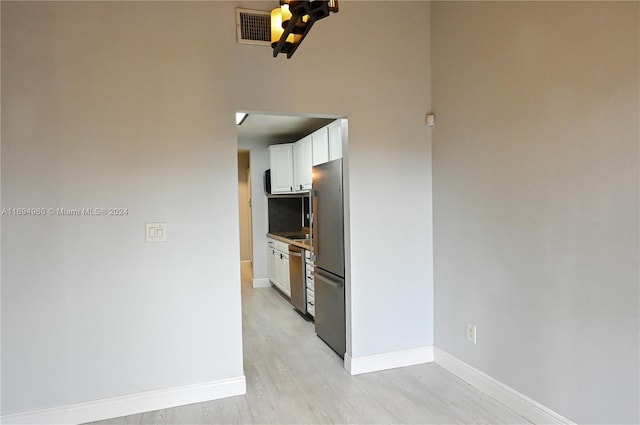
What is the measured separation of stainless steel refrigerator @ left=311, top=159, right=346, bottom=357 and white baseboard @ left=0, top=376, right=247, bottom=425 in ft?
3.14

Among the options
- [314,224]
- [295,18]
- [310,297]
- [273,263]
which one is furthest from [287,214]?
[295,18]

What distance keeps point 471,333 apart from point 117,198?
8.50 feet

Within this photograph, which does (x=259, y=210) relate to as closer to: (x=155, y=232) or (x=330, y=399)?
(x=155, y=232)

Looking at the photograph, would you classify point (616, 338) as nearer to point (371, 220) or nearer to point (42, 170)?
point (371, 220)

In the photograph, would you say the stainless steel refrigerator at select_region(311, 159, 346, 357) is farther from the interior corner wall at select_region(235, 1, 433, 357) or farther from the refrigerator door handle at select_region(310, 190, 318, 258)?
the interior corner wall at select_region(235, 1, 433, 357)

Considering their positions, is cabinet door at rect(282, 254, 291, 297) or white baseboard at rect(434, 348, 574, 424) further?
cabinet door at rect(282, 254, 291, 297)

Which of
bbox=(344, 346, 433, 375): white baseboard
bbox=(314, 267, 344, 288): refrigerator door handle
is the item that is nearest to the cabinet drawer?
bbox=(314, 267, 344, 288): refrigerator door handle

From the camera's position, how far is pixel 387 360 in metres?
3.03

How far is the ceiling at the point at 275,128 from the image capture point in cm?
442

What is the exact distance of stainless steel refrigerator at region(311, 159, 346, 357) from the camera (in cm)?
309

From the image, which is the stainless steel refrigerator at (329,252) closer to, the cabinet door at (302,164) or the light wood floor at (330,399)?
the light wood floor at (330,399)

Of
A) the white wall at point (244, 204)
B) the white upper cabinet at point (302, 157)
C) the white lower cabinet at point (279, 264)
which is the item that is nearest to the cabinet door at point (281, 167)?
the white upper cabinet at point (302, 157)

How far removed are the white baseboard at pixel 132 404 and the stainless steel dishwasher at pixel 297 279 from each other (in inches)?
68.2

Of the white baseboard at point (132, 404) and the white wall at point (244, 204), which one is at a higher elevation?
the white wall at point (244, 204)
